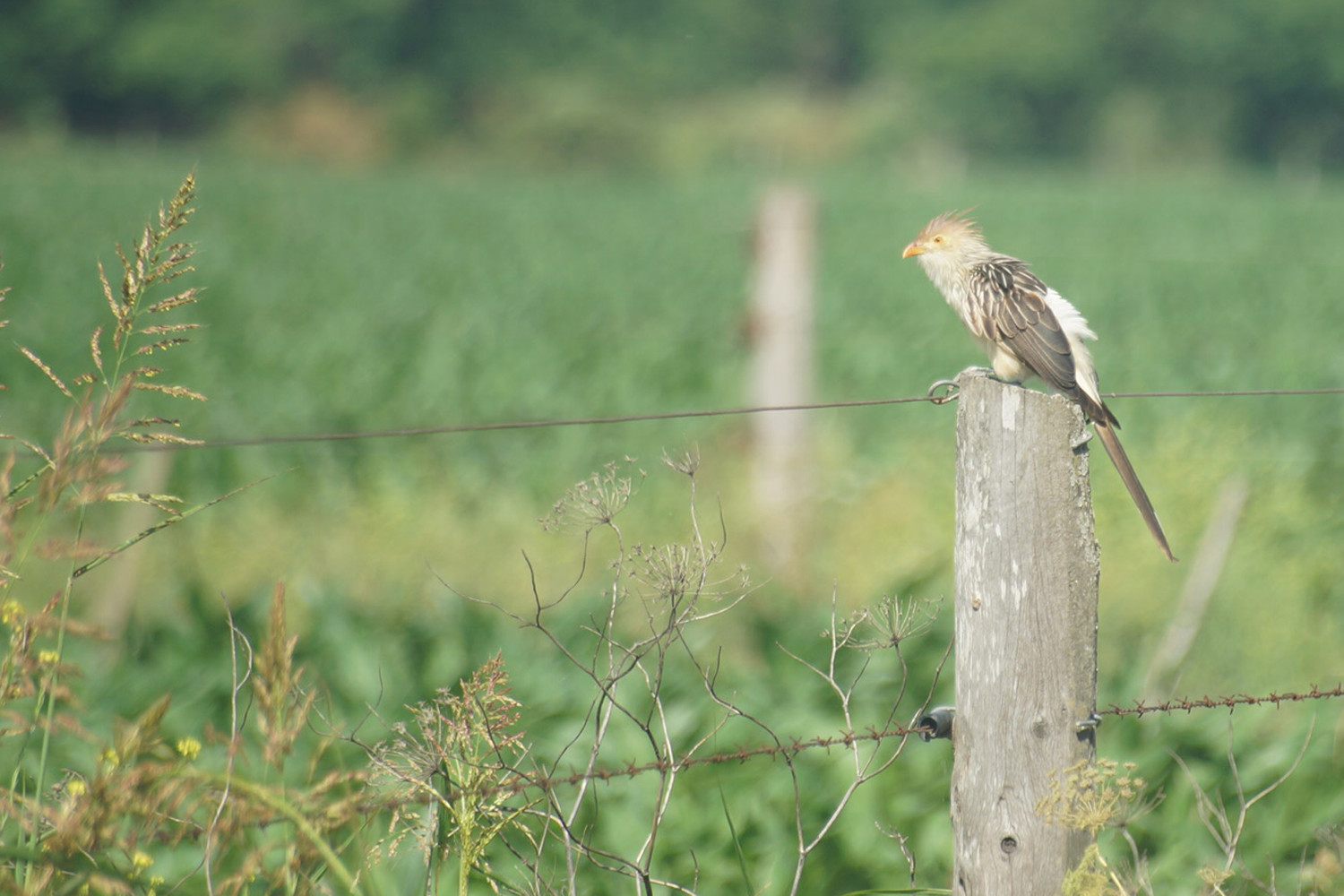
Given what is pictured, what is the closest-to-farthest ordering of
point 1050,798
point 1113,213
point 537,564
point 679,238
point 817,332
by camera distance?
point 1050,798
point 537,564
point 817,332
point 679,238
point 1113,213

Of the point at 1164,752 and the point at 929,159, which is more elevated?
the point at 929,159

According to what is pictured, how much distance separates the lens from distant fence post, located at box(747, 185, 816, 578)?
6215mm

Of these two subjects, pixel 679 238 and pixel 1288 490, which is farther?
pixel 679 238

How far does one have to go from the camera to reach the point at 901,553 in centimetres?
718

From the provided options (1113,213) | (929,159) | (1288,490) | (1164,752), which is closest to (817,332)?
(1288,490)

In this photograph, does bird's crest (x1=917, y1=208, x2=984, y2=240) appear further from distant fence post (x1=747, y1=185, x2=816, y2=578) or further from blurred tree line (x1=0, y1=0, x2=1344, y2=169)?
blurred tree line (x1=0, y1=0, x2=1344, y2=169)

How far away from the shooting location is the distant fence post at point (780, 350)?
621 cm

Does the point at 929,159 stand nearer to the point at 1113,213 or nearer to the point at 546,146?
the point at 546,146

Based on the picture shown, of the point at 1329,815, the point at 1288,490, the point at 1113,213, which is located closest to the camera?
the point at 1329,815


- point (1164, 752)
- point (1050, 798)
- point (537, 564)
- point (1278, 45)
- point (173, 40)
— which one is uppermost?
point (1278, 45)

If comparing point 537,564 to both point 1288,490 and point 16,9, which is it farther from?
point 16,9

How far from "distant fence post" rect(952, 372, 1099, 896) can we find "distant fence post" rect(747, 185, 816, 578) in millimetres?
4060

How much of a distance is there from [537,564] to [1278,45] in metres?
77.8

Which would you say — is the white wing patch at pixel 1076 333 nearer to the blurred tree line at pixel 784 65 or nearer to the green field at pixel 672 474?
the green field at pixel 672 474
